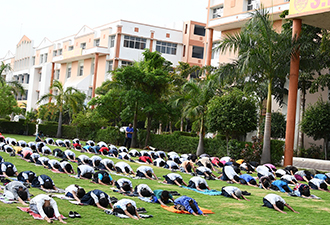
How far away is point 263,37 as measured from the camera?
22.7 m

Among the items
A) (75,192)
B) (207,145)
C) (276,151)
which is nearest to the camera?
(75,192)

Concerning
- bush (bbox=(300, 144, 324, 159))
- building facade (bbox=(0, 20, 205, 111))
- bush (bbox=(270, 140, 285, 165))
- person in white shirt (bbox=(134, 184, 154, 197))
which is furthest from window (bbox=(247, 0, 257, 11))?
person in white shirt (bbox=(134, 184, 154, 197))

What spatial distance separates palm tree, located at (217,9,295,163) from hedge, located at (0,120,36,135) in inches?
1081

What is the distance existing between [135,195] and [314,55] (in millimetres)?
16107

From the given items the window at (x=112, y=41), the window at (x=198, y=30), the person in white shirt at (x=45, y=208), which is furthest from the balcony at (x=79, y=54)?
the person in white shirt at (x=45, y=208)

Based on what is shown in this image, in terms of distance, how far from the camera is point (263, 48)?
909 inches

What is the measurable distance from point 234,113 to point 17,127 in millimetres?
26706

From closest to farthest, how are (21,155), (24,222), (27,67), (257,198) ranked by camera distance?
(24,222) → (257,198) → (21,155) → (27,67)

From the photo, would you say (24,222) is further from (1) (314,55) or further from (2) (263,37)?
(1) (314,55)

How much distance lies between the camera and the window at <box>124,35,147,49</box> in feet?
170

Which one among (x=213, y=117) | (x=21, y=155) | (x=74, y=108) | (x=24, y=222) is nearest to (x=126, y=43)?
(x=74, y=108)

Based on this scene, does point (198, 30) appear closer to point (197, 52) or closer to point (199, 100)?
point (197, 52)

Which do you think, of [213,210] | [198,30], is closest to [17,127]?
[198,30]

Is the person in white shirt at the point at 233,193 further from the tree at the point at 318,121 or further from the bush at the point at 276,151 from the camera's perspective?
the tree at the point at 318,121
